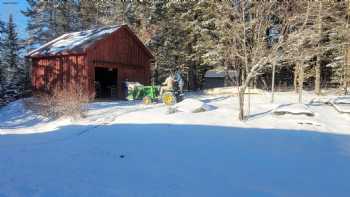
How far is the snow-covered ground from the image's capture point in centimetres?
494

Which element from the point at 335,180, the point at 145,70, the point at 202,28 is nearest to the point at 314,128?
the point at 335,180

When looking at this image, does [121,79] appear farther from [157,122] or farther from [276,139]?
[276,139]

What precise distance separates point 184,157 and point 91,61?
12.4 metres

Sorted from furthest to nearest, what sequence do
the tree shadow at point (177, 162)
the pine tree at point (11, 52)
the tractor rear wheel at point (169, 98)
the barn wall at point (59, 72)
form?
the pine tree at point (11, 52), the barn wall at point (59, 72), the tractor rear wheel at point (169, 98), the tree shadow at point (177, 162)

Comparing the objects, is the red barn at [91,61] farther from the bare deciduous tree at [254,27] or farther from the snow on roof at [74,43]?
the bare deciduous tree at [254,27]

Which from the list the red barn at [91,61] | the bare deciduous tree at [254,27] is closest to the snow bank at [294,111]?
the bare deciduous tree at [254,27]

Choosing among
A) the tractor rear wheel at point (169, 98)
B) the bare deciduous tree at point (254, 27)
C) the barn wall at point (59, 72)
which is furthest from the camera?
the barn wall at point (59, 72)

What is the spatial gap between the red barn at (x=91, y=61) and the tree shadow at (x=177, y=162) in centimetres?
892

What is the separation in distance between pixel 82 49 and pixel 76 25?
62.9 feet

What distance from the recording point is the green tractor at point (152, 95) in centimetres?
1437

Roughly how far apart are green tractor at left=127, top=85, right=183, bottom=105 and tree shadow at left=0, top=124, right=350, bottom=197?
4.89m

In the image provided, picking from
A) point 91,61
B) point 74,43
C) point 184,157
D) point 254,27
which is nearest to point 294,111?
point 254,27

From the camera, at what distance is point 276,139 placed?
26.6 feet

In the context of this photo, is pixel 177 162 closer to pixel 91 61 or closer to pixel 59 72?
pixel 91 61
